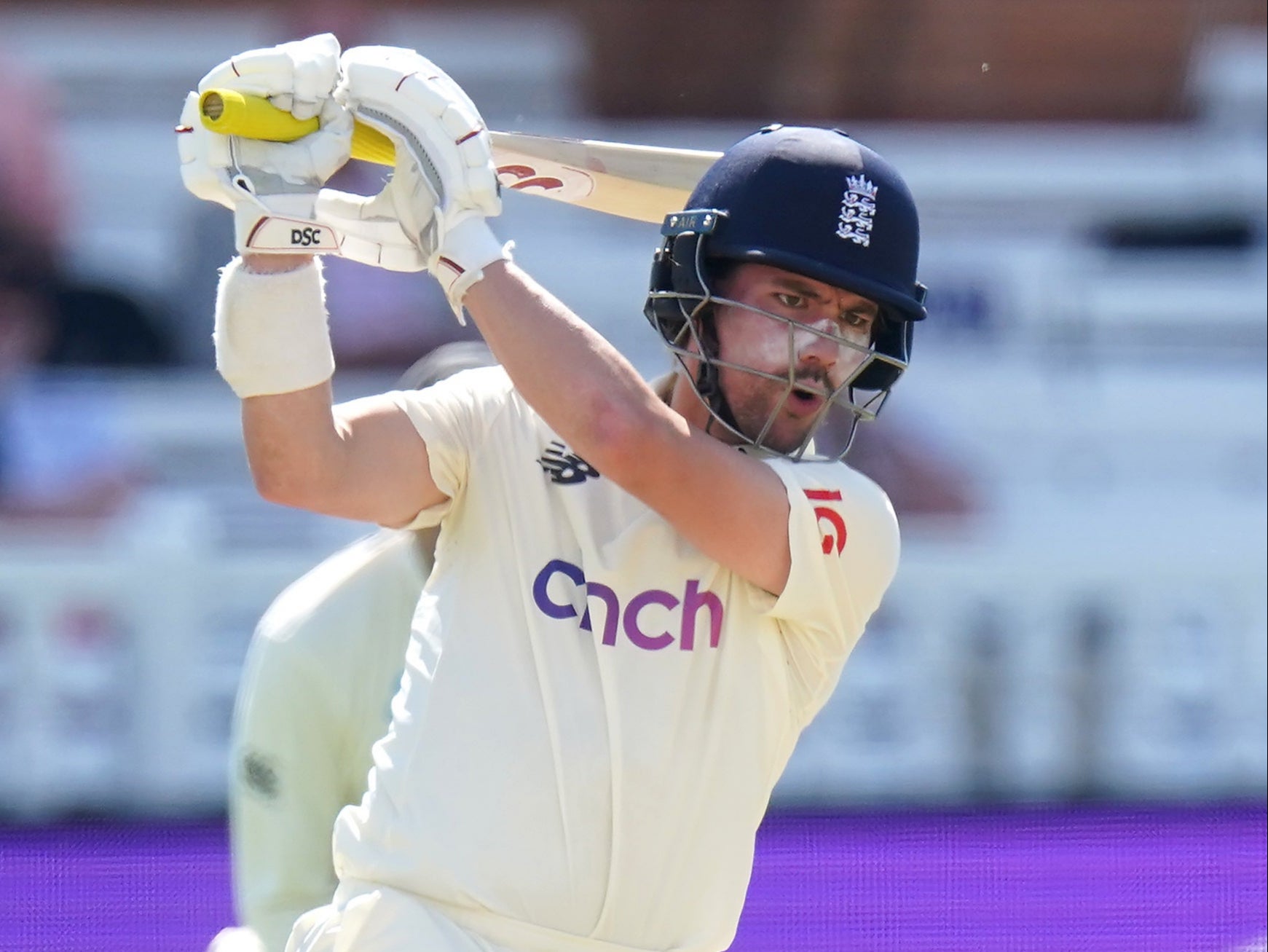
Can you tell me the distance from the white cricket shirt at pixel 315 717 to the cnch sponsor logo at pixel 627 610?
2.66 ft

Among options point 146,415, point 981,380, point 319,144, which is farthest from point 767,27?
point 319,144

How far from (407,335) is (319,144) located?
559 centimetres

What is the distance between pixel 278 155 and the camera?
1.85m

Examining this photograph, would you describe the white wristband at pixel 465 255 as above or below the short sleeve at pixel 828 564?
above

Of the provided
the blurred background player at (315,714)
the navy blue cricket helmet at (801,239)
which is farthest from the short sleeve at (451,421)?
the blurred background player at (315,714)

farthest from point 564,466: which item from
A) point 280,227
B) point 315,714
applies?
point 315,714

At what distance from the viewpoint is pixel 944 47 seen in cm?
905

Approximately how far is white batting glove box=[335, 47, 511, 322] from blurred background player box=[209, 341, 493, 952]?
87cm

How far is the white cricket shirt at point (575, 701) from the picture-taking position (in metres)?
1.90

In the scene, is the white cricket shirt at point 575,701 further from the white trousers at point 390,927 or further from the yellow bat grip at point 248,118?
the yellow bat grip at point 248,118

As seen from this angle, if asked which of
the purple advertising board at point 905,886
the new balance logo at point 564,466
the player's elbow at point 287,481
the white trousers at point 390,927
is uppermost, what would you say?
the player's elbow at point 287,481

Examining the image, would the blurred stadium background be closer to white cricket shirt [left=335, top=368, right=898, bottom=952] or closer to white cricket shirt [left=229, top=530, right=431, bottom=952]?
white cricket shirt [left=229, top=530, right=431, bottom=952]

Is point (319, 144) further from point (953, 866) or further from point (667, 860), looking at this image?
point (953, 866)

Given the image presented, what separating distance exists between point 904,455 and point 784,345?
16.5ft
